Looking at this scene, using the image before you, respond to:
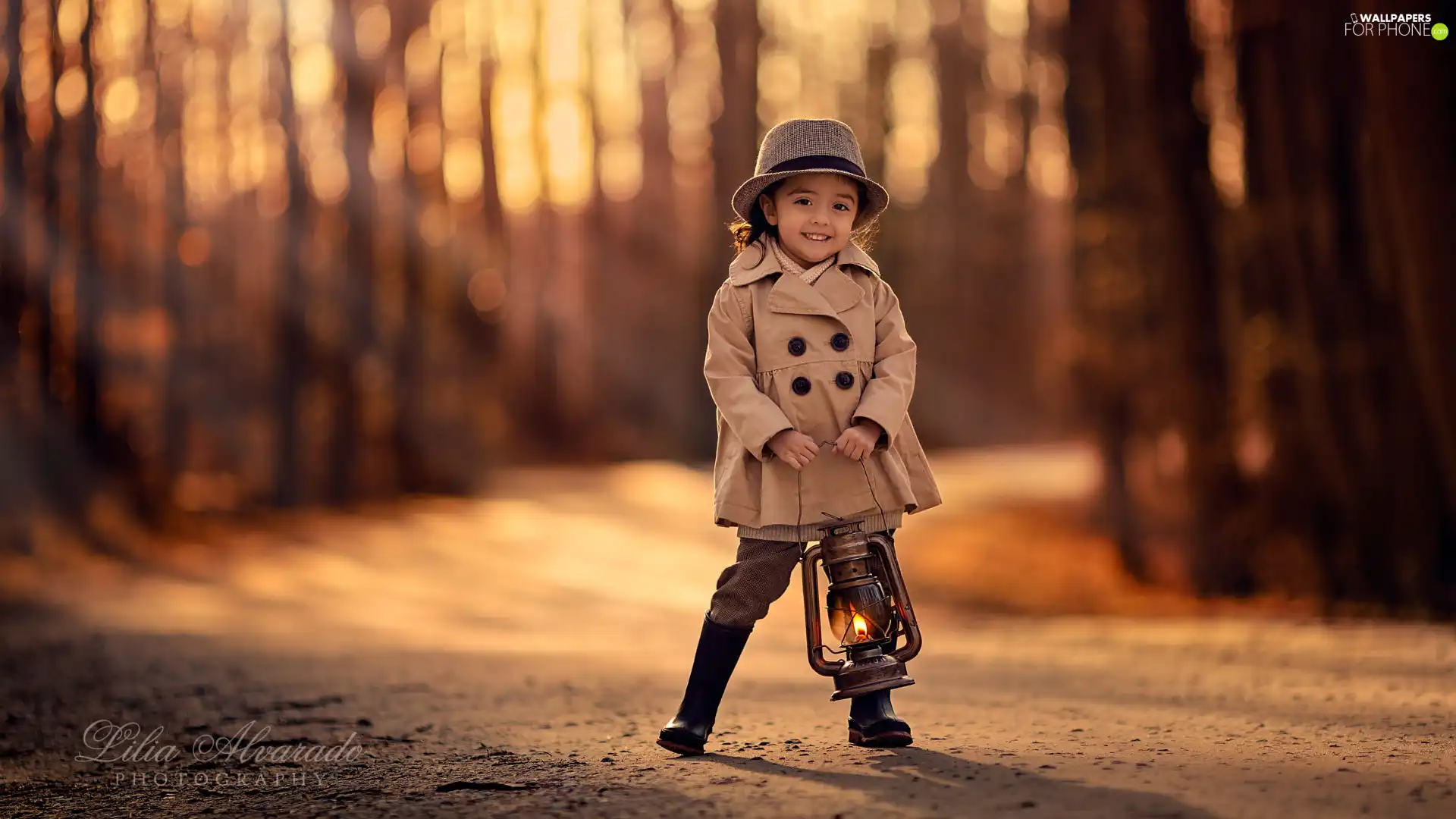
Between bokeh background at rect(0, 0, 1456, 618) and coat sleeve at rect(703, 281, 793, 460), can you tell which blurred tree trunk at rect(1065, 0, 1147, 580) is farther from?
coat sleeve at rect(703, 281, 793, 460)

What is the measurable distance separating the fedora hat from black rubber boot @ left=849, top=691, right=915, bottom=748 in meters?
1.46

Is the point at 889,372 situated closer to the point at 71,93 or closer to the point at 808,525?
the point at 808,525

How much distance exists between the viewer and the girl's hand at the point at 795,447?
3539 millimetres

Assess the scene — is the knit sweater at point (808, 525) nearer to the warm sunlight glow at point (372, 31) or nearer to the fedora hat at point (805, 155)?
the fedora hat at point (805, 155)

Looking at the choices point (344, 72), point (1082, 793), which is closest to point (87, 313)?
point (344, 72)

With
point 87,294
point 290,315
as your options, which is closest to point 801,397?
point 87,294

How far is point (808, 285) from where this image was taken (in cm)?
376

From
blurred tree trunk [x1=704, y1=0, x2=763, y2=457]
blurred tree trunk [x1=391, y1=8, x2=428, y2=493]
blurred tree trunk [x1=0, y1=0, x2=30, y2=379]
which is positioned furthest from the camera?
blurred tree trunk [x1=704, y1=0, x2=763, y2=457]

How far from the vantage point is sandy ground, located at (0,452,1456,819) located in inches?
129

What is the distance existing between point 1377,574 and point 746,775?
6.38 metres

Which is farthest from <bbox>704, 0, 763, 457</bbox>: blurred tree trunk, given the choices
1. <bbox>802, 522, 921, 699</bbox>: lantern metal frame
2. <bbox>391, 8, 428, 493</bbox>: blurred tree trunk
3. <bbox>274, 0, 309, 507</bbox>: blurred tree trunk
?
Result: <bbox>802, 522, 921, 699</bbox>: lantern metal frame

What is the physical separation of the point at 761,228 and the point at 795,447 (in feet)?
2.58
